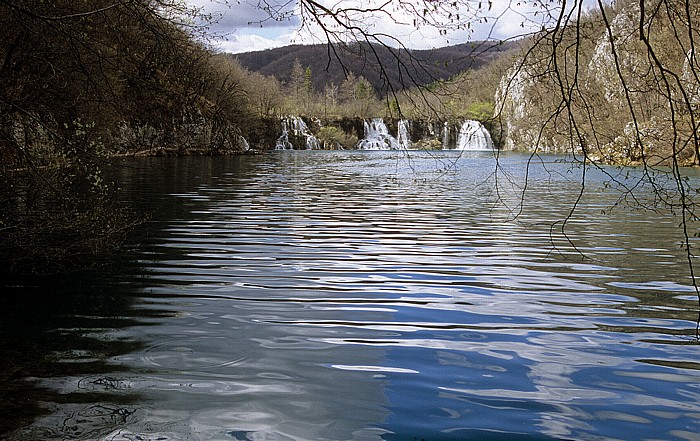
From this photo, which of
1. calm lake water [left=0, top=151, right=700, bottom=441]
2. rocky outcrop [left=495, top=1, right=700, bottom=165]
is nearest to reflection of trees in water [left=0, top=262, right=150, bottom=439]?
calm lake water [left=0, top=151, right=700, bottom=441]

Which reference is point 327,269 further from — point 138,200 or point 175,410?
point 138,200

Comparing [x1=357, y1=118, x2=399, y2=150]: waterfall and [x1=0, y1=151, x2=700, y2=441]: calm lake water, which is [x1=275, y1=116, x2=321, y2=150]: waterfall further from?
[x1=0, y1=151, x2=700, y2=441]: calm lake water

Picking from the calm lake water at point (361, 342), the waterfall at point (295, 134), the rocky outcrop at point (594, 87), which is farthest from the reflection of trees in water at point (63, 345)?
the waterfall at point (295, 134)

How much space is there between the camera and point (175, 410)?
11.9 feet

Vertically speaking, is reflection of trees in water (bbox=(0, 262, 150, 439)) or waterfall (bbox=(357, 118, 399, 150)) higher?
waterfall (bbox=(357, 118, 399, 150))

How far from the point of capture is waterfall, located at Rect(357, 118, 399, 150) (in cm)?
7281

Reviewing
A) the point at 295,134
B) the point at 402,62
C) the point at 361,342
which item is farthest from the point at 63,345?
the point at 295,134

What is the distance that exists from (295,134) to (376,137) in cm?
982

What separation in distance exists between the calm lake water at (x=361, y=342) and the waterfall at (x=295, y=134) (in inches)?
2334

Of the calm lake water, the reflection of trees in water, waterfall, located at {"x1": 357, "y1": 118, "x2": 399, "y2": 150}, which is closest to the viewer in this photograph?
the calm lake water

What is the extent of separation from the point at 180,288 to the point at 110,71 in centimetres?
852

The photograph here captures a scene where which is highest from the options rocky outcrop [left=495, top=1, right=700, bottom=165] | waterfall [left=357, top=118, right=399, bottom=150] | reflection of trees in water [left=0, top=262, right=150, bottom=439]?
waterfall [left=357, top=118, right=399, bottom=150]

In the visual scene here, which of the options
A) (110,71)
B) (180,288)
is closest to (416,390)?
(180,288)

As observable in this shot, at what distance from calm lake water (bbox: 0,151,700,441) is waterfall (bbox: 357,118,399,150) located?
208ft
